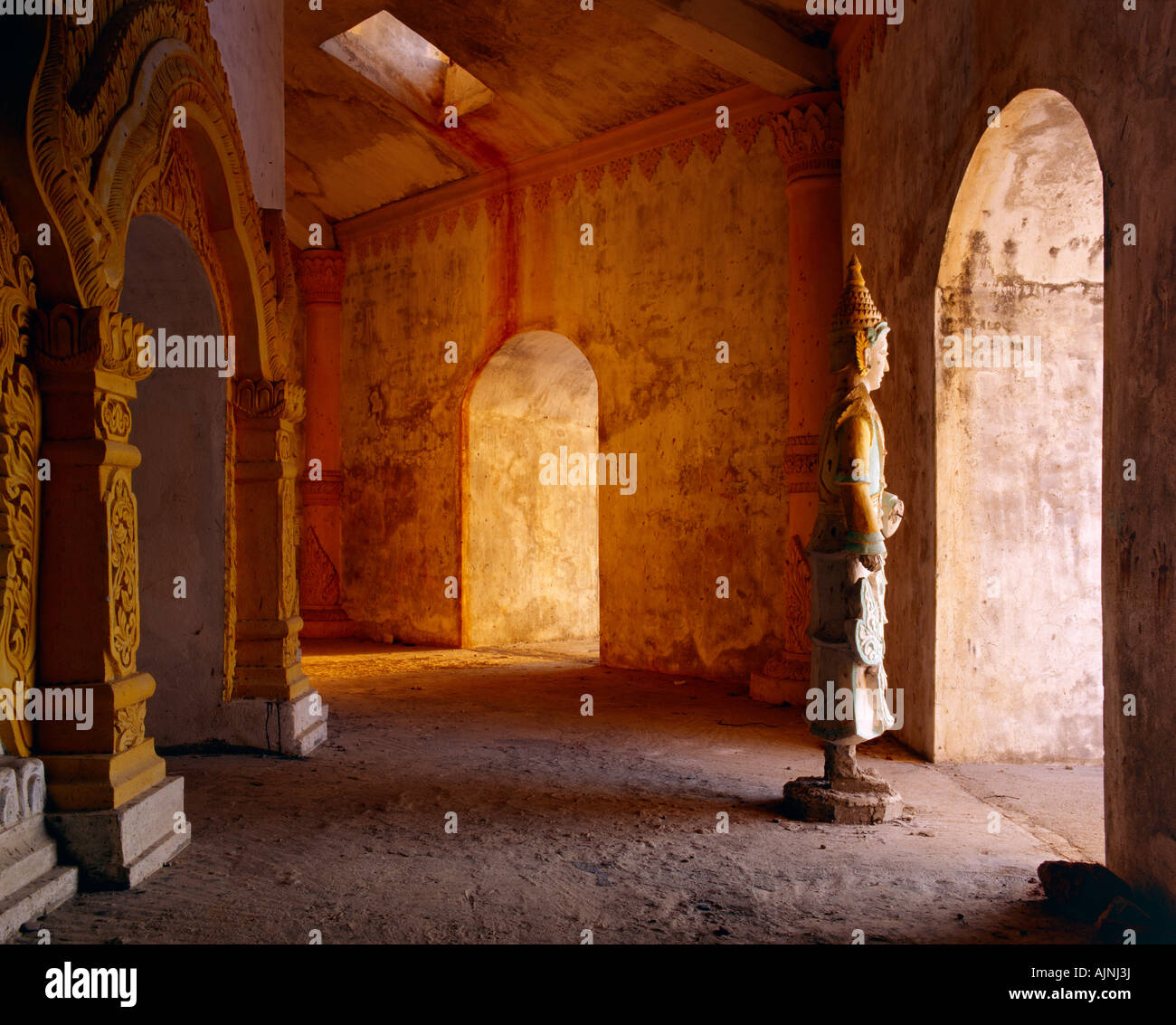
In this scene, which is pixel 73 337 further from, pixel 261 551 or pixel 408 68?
pixel 408 68

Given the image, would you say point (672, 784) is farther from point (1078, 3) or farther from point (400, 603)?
point (400, 603)

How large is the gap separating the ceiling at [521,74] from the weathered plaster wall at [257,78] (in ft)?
7.71

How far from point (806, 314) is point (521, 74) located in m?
3.66

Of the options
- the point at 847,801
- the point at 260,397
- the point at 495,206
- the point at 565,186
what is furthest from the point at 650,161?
the point at 847,801

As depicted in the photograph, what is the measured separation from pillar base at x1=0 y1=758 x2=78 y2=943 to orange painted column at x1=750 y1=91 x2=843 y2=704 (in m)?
5.34

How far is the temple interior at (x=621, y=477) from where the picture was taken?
3539mm

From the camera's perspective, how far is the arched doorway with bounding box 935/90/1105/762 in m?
5.75

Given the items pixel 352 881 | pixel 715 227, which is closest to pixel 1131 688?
pixel 352 881

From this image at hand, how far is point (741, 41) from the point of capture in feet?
24.4

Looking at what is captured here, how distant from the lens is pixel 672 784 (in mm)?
5359

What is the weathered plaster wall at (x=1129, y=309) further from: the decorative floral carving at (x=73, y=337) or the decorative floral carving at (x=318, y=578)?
the decorative floral carving at (x=318, y=578)

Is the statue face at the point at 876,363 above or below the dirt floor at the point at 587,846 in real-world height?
above

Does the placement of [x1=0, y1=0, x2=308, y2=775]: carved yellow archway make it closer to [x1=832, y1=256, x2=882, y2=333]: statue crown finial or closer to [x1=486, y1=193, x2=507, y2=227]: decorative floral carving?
[x1=832, y1=256, x2=882, y2=333]: statue crown finial

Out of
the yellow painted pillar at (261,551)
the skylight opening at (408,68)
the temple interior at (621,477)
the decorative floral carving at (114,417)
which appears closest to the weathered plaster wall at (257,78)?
the temple interior at (621,477)
